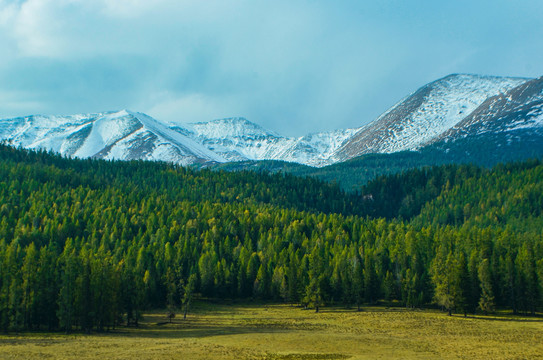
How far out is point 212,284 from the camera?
14250 centimetres

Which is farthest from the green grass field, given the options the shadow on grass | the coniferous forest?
the coniferous forest

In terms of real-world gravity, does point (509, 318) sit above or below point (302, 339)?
above

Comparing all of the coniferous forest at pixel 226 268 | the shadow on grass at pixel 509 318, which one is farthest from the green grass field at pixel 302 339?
the coniferous forest at pixel 226 268

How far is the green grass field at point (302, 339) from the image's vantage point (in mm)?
60344

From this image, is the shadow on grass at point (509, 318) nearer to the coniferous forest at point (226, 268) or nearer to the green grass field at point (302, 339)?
the green grass field at point (302, 339)

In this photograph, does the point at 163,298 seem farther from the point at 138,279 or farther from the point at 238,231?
the point at 238,231

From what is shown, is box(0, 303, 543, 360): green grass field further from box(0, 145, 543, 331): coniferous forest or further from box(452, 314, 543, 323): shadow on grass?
box(0, 145, 543, 331): coniferous forest

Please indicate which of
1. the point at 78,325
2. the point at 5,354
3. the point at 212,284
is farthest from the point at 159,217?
the point at 5,354

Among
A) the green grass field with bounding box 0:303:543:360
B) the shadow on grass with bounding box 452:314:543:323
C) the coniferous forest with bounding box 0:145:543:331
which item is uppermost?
the coniferous forest with bounding box 0:145:543:331

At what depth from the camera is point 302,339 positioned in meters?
72.8

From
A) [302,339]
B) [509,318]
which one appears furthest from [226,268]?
[302,339]

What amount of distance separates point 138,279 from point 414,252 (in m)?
78.8

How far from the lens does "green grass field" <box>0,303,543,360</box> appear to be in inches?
2376

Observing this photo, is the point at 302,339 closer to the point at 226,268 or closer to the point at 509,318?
the point at 509,318
